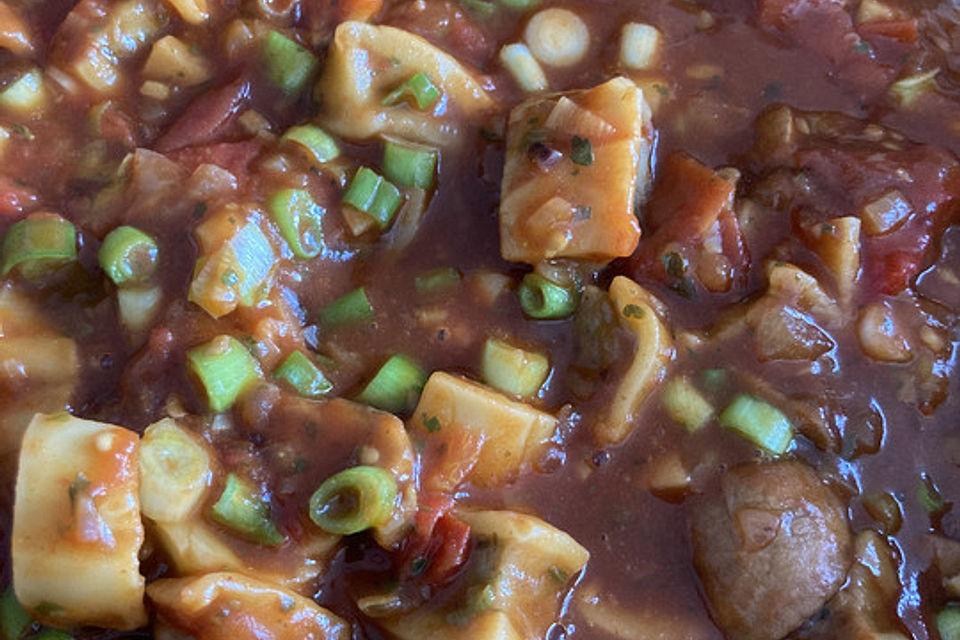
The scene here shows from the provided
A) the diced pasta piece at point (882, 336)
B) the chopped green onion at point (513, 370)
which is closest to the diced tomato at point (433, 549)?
the chopped green onion at point (513, 370)

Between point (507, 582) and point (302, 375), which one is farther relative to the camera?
point (302, 375)

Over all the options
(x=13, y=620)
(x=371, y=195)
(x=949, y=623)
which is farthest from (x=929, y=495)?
(x=13, y=620)

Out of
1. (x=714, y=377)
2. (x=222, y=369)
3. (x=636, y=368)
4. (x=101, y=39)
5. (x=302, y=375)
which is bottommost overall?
(x=714, y=377)

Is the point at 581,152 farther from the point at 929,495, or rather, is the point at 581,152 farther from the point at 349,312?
the point at 929,495

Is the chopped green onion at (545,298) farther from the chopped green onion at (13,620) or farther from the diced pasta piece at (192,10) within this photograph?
the chopped green onion at (13,620)

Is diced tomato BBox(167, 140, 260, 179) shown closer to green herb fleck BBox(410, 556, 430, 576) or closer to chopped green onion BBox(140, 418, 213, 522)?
chopped green onion BBox(140, 418, 213, 522)

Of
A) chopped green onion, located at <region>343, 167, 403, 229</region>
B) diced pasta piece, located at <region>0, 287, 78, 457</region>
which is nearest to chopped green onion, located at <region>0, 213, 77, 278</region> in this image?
diced pasta piece, located at <region>0, 287, 78, 457</region>

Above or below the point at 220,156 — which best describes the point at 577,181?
below

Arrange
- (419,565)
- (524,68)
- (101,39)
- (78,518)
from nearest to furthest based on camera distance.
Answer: (78,518) < (419,565) < (101,39) < (524,68)
